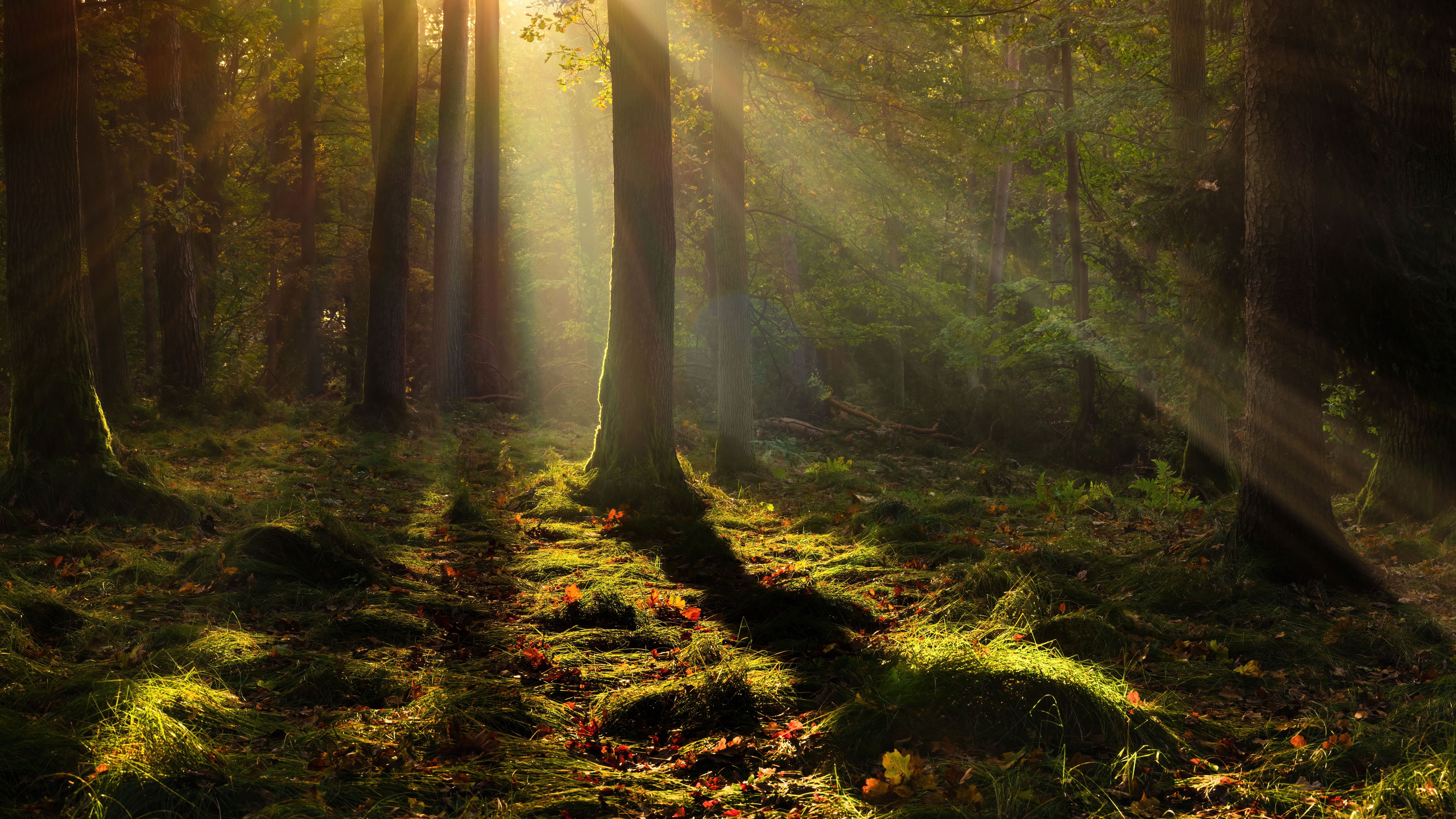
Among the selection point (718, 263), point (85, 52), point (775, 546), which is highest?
point (85, 52)

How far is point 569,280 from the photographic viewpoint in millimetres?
24984

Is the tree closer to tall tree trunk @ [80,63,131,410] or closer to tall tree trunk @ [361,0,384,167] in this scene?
tall tree trunk @ [80,63,131,410]

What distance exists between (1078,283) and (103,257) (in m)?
16.9

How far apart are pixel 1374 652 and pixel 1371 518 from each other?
413 centimetres

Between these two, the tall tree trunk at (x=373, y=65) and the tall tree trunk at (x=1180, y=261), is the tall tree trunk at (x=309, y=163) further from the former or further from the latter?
the tall tree trunk at (x=1180, y=261)

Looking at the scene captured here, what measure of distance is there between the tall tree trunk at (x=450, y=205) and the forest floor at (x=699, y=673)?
29.1 ft

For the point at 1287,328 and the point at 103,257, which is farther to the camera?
the point at 103,257

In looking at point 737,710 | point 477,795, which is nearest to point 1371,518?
point 737,710

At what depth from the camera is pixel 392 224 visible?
13.4 metres

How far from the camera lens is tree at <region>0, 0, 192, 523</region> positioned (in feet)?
23.1

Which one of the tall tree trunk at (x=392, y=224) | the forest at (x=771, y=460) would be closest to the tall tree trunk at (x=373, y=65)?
the forest at (x=771, y=460)

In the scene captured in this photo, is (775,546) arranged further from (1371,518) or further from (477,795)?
(1371,518)

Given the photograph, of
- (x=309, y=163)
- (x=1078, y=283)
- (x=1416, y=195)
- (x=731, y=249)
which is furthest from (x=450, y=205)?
(x=1416, y=195)

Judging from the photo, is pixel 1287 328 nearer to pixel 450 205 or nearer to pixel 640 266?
pixel 640 266
